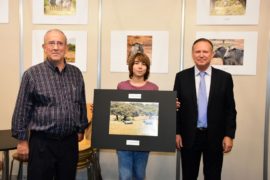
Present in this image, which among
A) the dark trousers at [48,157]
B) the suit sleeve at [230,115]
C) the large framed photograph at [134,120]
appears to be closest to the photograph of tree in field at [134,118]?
the large framed photograph at [134,120]

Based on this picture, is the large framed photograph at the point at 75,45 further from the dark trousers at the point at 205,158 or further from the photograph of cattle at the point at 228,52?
the dark trousers at the point at 205,158

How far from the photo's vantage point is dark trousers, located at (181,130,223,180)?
2566 mm

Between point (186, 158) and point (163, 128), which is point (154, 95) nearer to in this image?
point (163, 128)

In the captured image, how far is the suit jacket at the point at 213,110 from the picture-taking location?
254cm

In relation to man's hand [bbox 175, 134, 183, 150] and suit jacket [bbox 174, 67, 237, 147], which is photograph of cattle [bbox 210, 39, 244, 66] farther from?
man's hand [bbox 175, 134, 183, 150]

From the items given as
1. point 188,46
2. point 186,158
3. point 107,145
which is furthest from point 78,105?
point 188,46

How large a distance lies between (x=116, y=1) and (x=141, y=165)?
6.68 ft

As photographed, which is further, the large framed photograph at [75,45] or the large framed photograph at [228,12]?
the large framed photograph at [75,45]

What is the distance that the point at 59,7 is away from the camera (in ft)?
12.5

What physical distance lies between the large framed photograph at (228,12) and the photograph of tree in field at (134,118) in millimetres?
1593

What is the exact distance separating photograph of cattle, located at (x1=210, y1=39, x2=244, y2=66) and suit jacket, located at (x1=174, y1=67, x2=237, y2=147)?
1021 mm

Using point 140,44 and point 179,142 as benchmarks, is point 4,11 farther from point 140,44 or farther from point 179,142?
point 179,142

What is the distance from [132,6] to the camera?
3709mm

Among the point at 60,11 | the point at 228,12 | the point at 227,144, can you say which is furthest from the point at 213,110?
the point at 60,11
